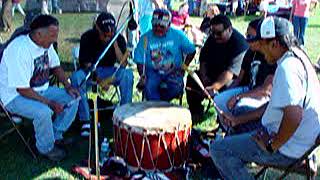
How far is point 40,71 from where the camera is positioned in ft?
17.9

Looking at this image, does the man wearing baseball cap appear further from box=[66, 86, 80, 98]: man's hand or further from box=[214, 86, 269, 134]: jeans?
box=[66, 86, 80, 98]: man's hand

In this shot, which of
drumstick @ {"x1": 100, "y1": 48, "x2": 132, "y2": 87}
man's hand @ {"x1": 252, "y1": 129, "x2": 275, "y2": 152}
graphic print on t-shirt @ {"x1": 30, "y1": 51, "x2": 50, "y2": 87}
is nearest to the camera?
man's hand @ {"x1": 252, "y1": 129, "x2": 275, "y2": 152}

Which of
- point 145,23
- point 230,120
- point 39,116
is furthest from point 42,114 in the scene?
point 145,23

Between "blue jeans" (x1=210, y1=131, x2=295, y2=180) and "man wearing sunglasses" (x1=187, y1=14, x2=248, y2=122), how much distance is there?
183 centimetres

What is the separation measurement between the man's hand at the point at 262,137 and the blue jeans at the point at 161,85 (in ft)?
7.39

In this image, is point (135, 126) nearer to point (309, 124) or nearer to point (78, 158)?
point (78, 158)

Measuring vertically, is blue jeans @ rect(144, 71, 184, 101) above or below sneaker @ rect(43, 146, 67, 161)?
above

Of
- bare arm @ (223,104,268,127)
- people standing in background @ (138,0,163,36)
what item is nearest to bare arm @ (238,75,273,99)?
bare arm @ (223,104,268,127)

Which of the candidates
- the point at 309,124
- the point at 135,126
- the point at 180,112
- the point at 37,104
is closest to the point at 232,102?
the point at 180,112

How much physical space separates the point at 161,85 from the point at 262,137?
242 centimetres

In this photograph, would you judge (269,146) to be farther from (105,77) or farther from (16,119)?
(105,77)

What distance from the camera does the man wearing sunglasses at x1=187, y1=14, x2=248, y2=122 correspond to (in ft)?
20.1

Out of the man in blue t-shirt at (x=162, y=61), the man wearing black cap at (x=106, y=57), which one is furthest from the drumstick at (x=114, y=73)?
the man in blue t-shirt at (x=162, y=61)

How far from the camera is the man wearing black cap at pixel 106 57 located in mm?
6191
